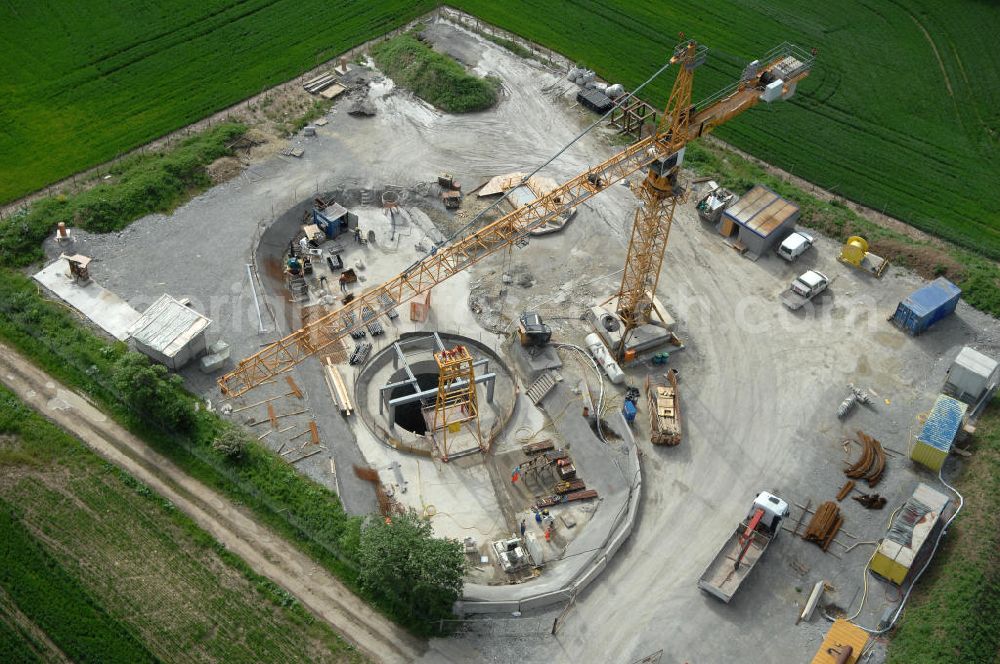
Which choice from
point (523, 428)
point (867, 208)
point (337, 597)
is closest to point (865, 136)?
point (867, 208)

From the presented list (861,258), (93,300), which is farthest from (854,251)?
(93,300)

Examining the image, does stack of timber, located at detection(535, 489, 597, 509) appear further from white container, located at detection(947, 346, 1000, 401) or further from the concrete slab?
the concrete slab

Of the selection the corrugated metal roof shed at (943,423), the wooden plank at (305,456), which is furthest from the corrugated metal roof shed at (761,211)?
the wooden plank at (305,456)

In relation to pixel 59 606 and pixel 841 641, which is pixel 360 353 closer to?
pixel 59 606

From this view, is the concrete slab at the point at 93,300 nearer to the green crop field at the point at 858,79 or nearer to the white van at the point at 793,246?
the white van at the point at 793,246

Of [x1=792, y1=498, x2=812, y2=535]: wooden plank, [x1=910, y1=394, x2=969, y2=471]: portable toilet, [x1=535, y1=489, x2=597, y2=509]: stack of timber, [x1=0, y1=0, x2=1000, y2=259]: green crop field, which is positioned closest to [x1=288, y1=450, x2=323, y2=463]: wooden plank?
[x1=535, y1=489, x2=597, y2=509]: stack of timber

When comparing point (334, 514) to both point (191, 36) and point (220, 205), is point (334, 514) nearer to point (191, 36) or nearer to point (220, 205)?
point (220, 205)
